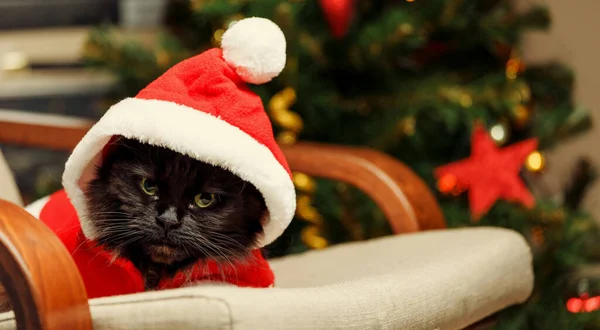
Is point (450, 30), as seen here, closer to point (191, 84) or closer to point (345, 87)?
point (345, 87)

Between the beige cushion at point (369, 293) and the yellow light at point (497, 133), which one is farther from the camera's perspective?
the yellow light at point (497, 133)

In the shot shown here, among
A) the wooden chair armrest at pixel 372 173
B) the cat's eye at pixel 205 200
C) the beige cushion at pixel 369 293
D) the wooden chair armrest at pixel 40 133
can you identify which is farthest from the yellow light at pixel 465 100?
the cat's eye at pixel 205 200

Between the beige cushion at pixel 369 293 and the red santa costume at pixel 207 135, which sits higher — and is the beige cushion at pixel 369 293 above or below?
below

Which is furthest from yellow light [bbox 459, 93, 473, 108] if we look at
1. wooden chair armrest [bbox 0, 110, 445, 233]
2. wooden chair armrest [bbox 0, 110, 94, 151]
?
wooden chair armrest [bbox 0, 110, 94, 151]

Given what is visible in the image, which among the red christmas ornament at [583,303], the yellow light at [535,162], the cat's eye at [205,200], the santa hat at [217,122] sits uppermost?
the santa hat at [217,122]

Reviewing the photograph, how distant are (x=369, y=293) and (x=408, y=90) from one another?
1.04 metres

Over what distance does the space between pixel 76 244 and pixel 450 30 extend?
1.22 meters

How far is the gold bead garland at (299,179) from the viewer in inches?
69.6

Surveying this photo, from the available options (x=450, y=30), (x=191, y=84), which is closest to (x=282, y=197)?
(x=191, y=84)

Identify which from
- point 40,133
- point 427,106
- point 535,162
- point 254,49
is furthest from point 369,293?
point 535,162

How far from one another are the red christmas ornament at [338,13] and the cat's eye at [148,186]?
3.02 ft

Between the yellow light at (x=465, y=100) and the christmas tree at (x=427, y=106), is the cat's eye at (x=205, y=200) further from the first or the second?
the yellow light at (x=465, y=100)

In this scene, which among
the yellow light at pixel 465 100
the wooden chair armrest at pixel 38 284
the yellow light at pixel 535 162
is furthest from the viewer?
the yellow light at pixel 535 162

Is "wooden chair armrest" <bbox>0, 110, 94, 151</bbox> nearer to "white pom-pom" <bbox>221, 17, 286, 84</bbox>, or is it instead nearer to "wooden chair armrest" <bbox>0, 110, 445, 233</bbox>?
"wooden chair armrest" <bbox>0, 110, 445, 233</bbox>
